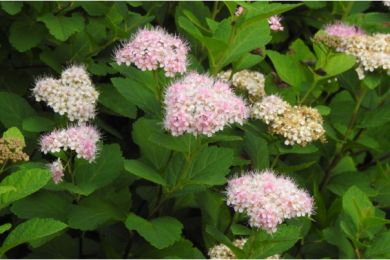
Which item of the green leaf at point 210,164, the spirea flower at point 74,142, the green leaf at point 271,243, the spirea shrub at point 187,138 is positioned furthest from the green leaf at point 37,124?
the green leaf at point 271,243

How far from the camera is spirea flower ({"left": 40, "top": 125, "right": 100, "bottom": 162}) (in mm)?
1746

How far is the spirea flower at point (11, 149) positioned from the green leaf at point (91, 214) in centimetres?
20

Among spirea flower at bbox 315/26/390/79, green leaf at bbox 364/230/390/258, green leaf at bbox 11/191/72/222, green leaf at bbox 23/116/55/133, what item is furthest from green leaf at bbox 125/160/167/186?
spirea flower at bbox 315/26/390/79

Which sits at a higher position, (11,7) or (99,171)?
(11,7)

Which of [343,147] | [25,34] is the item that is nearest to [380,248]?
[343,147]

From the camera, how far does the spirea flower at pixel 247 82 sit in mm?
2082

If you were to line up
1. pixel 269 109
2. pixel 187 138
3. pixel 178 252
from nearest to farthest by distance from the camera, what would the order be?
pixel 187 138, pixel 178 252, pixel 269 109

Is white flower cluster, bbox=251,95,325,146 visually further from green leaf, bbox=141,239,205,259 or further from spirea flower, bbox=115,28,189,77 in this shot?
green leaf, bbox=141,239,205,259

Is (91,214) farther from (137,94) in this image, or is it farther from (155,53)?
(155,53)

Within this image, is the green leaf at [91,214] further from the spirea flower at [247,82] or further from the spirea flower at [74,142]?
the spirea flower at [247,82]

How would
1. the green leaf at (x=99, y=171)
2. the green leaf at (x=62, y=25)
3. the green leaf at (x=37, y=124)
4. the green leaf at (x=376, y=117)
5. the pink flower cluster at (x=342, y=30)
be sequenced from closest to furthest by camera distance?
the green leaf at (x=99, y=171)
the green leaf at (x=37, y=124)
the green leaf at (x=62, y=25)
the green leaf at (x=376, y=117)
the pink flower cluster at (x=342, y=30)

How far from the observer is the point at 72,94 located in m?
1.87

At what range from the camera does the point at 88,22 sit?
2309 millimetres

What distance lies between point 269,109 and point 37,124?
670mm
